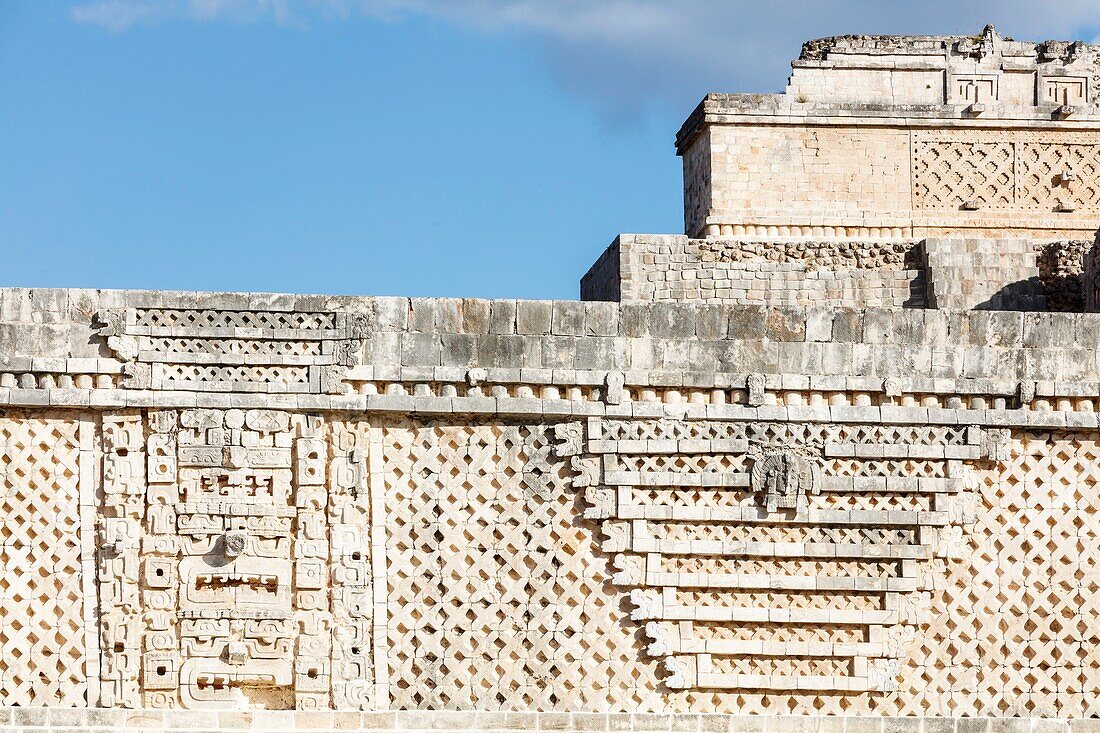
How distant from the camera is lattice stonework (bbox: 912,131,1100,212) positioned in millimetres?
13906

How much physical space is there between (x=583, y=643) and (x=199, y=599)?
212 cm

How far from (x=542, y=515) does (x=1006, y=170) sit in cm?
715

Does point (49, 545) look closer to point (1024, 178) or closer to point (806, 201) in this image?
point (806, 201)

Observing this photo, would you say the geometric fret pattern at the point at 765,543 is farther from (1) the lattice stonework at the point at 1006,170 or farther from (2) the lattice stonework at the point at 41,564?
(1) the lattice stonework at the point at 1006,170

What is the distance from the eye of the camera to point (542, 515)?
8.84 metres

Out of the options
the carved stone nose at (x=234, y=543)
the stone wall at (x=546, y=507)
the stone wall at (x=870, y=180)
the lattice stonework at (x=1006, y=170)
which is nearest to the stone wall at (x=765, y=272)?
the stone wall at (x=870, y=180)

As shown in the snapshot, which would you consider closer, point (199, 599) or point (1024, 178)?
point (199, 599)

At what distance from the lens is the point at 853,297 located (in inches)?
475

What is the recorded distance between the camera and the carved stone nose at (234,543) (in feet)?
28.1

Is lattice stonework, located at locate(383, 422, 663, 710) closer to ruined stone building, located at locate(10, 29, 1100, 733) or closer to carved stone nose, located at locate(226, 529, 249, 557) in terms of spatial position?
ruined stone building, located at locate(10, 29, 1100, 733)

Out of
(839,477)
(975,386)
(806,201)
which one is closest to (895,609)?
(839,477)

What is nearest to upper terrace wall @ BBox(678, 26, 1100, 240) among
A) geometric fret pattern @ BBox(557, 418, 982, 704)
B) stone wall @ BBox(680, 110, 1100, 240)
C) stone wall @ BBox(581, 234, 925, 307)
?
stone wall @ BBox(680, 110, 1100, 240)

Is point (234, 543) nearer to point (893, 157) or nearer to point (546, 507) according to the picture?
point (546, 507)

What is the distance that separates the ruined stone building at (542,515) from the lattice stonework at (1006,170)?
496 centimetres
